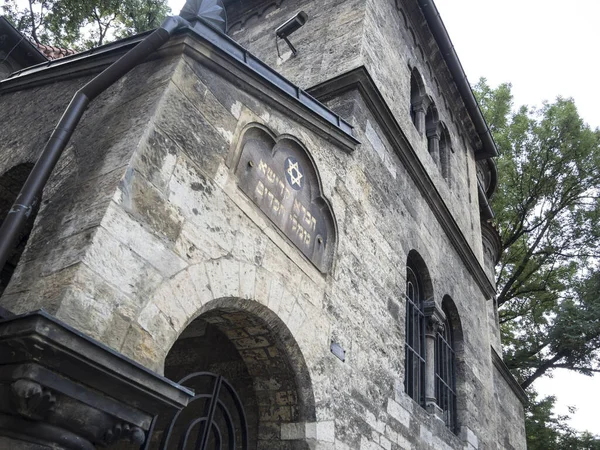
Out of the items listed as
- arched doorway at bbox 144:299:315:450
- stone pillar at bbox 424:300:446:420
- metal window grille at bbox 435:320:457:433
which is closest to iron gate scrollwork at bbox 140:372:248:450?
arched doorway at bbox 144:299:315:450

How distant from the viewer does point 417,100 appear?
28.3 ft

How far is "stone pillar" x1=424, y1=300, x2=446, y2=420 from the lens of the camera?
247 inches

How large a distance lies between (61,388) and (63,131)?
1.69 metres

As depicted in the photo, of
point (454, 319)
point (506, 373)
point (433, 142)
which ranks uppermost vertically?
point (433, 142)

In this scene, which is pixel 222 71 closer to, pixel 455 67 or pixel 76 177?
pixel 76 177

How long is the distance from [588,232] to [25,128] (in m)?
16.2

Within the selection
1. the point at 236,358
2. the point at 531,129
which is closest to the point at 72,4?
the point at 236,358

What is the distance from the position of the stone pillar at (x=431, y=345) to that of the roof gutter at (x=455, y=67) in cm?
473

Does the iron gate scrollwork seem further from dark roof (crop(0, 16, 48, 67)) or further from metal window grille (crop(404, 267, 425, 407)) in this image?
dark roof (crop(0, 16, 48, 67))

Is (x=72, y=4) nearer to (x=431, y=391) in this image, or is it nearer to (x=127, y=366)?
(x=431, y=391)

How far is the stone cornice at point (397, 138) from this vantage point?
6195 millimetres

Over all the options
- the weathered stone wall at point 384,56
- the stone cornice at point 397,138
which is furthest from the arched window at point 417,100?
the stone cornice at point 397,138

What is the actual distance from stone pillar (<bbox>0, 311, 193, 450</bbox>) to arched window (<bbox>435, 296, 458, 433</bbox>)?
16.8 ft

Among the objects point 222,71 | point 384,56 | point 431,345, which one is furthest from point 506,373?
point 222,71
